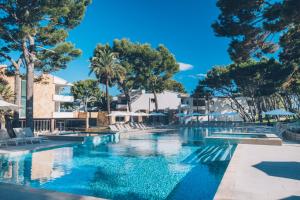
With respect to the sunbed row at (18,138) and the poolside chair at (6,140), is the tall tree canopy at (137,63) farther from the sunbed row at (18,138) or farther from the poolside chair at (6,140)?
the poolside chair at (6,140)

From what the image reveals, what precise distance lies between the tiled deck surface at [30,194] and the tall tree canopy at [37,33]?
13518 mm

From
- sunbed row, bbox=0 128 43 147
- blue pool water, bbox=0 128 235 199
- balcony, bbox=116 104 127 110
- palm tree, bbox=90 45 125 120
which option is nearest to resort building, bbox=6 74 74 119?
palm tree, bbox=90 45 125 120

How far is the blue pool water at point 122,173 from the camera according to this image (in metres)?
8.62

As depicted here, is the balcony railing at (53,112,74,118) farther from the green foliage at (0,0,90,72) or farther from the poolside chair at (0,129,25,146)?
the poolside chair at (0,129,25,146)

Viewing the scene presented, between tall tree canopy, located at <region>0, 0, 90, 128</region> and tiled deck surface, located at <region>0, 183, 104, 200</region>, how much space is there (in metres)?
13.5

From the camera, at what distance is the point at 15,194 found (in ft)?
20.9

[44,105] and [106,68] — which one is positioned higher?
[106,68]

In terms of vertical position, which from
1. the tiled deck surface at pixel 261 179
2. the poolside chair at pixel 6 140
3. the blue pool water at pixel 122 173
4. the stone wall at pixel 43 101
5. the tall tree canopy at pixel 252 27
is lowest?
the blue pool water at pixel 122 173

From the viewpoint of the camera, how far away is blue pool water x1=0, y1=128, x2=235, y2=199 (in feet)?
28.3

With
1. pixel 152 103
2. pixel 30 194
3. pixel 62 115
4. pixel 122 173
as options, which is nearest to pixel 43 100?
pixel 62 115

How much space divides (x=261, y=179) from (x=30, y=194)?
589 centimetres

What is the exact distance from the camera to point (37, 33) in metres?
21.2

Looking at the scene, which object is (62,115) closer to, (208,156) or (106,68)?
(106,68)

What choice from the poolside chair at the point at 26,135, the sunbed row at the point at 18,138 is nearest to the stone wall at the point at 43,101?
the poolside chair at the point at 26,135
